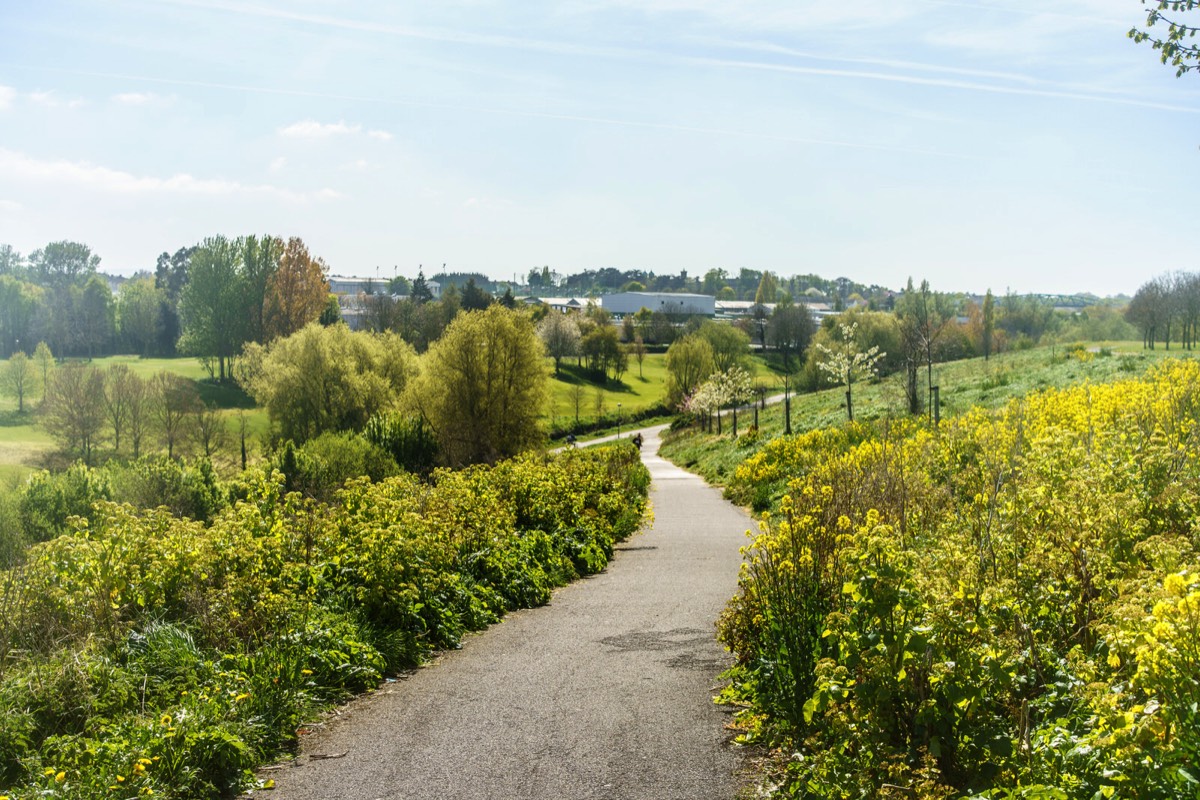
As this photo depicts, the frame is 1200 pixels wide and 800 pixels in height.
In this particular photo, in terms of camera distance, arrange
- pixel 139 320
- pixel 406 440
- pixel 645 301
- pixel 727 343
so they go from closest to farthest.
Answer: pixel 406 440 → pixel 727 343 → pixel 139 320 → pixel 645 301

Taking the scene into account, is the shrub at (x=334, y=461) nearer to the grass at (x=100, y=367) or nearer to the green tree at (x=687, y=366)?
the grass at (x=100, y=367)

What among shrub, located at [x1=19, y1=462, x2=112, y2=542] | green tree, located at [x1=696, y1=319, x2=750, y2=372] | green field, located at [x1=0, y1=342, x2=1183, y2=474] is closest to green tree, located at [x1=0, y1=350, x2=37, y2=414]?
green field, located at [x1=0, y1=342, x2=1183, y2=474]

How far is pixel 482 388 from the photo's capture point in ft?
131

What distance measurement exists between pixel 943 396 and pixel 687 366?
133ft

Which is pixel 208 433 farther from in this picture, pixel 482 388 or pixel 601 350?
pixel 601 350

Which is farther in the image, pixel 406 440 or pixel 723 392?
pixel 723 392

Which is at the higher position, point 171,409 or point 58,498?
point 171,409

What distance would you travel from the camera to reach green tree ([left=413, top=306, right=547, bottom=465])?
3966cm

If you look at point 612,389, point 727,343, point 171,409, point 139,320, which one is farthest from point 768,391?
point 139,320

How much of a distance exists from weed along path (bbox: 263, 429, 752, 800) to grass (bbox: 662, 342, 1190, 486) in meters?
12.4

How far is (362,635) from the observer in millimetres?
8008

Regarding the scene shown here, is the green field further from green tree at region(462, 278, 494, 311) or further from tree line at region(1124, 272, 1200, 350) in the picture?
green tree at region(462, 278, 494, 311)

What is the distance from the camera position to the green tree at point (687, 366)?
72.7 meters

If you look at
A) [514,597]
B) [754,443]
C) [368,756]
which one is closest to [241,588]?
[368,756]
